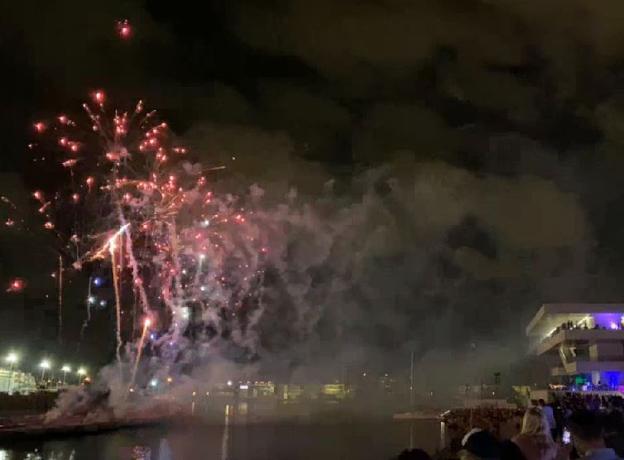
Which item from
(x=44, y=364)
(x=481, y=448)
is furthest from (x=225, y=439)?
(x=481, y=448)

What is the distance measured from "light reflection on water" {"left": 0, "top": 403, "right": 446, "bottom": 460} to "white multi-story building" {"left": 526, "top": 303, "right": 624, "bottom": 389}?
14.8 m

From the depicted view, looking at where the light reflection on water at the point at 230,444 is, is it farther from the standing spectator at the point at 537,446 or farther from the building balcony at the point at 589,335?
the standing spectator at the point at 537,446

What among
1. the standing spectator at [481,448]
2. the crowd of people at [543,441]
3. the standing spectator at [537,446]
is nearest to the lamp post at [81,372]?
the crowd of people at [543,441]

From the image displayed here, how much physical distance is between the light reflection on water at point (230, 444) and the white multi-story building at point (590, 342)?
48.5 feet

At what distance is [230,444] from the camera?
99.8 ft

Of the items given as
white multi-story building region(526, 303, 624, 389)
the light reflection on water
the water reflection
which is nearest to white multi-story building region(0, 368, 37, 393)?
the light reflection on water

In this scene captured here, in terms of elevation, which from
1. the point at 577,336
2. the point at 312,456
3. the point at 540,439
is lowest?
the point at 312,456

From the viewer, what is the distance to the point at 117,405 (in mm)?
39469

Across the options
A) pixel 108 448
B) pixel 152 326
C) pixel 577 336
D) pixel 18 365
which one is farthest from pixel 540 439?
pixel 18 365

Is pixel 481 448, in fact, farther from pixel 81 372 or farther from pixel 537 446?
pixel 81 372

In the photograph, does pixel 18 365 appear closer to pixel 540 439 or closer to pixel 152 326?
pixel 152 326

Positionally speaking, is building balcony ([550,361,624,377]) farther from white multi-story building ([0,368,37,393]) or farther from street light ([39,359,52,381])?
street light ([39,359,52,381])

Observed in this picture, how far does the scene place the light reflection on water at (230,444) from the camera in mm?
26156

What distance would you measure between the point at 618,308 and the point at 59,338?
43.5 metres
